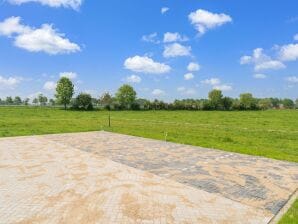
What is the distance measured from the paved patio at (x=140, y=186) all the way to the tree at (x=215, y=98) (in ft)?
252

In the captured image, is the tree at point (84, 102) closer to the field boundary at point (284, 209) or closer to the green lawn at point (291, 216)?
the field boundary at point (284, 209)

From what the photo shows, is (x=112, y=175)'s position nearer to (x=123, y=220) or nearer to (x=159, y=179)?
(x=159, y=179)

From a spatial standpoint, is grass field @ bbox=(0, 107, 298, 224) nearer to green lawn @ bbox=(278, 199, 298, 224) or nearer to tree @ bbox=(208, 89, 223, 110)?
green lawn @ bbox=(278, 199, 298, 224)

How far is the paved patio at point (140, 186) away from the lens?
6355mm

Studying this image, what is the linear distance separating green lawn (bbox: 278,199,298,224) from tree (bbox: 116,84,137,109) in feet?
246

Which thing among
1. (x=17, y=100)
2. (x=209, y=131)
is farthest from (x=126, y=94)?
(x=17, y=100)

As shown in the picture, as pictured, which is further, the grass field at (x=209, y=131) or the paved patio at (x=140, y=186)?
the grass field at (x=209, y=131)

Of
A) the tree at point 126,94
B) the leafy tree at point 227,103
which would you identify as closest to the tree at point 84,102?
the tree at point 126,94

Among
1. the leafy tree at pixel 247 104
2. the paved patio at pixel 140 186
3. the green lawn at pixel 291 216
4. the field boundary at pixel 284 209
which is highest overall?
the leafy tree at pixel 247 104

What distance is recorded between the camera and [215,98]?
305ft

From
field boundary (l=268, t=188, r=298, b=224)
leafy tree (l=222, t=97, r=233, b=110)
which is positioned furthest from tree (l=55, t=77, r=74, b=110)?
field boundary (l=268, t=188, r=298, b=224)

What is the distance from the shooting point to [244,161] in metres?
11.8

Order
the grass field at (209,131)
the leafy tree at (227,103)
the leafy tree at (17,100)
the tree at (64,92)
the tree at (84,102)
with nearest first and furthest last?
1. the grass field at (209,131)
2. the tree at (84,102)
3. the tree at (64,92)
4. the leafy tree at (227,103)
5. the leafy tree at (17,100)

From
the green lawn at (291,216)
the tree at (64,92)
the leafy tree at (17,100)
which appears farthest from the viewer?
the leafy tree at (17,100)
